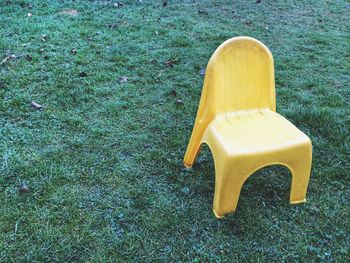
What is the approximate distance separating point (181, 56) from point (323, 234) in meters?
2.71

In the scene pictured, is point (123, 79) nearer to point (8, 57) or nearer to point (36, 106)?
point (36, 106)

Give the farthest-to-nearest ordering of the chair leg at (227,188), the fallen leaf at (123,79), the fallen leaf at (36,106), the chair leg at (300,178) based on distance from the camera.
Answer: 1. the fallen leaf at (123,79)
2. the fallen leaf at (36,106)
3. the chair leg at (300,178)
4. the chair leg at (227,188)

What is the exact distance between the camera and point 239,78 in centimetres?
247

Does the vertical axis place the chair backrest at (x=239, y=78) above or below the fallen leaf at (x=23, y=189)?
above

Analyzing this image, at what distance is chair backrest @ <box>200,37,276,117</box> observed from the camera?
2.36 meters

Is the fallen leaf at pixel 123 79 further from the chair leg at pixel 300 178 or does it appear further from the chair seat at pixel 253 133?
the chair leg at pixel 300 178

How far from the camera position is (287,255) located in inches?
82.9

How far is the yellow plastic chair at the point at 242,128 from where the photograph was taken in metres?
2.16

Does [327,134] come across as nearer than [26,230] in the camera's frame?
No

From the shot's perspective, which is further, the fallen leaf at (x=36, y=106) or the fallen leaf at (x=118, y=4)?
the fallen leaf at (x=118, y=4)

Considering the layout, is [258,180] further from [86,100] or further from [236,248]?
[86,100]

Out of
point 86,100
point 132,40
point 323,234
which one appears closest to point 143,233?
point 323,234

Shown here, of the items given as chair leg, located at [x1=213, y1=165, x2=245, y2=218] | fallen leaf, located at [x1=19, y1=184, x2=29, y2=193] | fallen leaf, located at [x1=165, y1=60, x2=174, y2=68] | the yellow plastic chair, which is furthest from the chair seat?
fallen leaf, located at [x1=165, y1=60, x2=174, y2=68]

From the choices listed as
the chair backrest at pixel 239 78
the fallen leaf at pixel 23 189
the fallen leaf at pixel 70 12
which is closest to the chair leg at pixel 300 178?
the chair backrest at pixel 239 78
